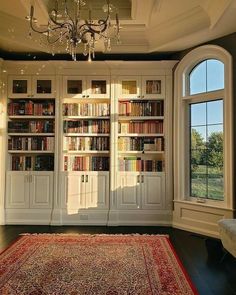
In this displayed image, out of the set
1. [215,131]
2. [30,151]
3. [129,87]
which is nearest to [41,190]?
[30,151]

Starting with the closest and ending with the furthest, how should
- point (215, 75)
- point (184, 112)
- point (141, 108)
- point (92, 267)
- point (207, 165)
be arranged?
1. point (92, 267)
2. point (215, 75)
3. point (207, 165)
4. point (184, 112)
5. point (141, 108)

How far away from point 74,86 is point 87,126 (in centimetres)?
78

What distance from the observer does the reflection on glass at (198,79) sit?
463cm

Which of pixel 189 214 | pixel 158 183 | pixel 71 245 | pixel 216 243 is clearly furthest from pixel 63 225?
pixel 216 243

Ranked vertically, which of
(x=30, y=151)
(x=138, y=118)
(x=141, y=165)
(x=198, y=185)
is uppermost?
(x=138, y=118)

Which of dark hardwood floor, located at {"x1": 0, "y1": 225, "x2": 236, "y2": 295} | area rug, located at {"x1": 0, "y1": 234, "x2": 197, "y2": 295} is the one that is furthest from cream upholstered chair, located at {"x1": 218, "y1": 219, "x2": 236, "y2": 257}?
area rug, located at {"x1": 0, "y1": 234, "x2": 197, "y2": 295}

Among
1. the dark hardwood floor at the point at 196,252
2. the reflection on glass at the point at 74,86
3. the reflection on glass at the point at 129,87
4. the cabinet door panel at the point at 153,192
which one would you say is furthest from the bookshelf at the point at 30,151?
the cabinet door panel at the point at 153,192

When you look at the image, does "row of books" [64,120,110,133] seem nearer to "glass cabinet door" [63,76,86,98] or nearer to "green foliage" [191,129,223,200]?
"glass cabinet door" [63,76,86,98]

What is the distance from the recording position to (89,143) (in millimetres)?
5086

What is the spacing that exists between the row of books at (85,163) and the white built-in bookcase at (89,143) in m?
0.02

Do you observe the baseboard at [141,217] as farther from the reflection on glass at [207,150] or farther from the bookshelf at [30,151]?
the bookshelf at [30,151]

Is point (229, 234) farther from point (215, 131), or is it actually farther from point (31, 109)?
point (31, 109)

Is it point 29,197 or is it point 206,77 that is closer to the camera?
point 206,77

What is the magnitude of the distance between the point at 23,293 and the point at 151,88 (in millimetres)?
3804
